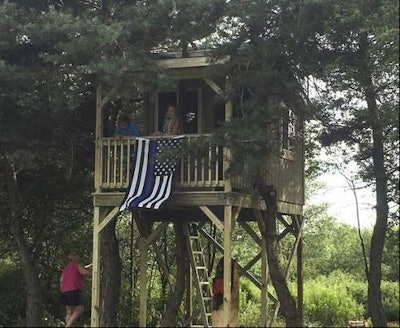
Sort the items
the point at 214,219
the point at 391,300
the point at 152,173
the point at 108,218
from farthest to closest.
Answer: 1. the point at 391,300
2. the point at 108,218
3. the point at 152,173
4. the point at 214,219

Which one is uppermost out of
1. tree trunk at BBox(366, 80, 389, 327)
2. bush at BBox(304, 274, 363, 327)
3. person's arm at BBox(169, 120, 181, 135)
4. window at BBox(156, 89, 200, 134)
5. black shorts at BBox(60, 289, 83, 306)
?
window at BBox(156, 89, 200, 134)

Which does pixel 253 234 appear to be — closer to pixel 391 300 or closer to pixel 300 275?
pixel 300 275

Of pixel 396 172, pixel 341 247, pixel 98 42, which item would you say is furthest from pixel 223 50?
pixel 341 247

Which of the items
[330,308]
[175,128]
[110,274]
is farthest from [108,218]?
[330,308]

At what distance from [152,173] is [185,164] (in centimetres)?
66

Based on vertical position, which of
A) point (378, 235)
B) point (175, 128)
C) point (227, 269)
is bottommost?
point (227, 269)

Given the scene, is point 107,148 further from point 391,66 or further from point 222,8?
point 391,66

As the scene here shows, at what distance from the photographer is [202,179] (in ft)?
42.1

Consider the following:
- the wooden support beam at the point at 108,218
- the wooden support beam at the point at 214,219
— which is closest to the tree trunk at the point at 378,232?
the wooden support beam at the point at 214,219

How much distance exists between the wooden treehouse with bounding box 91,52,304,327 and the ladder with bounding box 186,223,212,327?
39 millimetres

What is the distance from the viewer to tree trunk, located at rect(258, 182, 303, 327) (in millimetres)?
12891

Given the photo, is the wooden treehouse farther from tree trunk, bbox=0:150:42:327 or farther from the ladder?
tree trunk, bbox=0:150:42:327

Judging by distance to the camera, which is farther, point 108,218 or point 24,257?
point 24,257

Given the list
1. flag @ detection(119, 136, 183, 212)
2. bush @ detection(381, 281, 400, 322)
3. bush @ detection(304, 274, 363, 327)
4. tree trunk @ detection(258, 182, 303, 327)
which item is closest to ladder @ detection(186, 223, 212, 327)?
tree trunk @ detection(258, 182, 303, 327)
